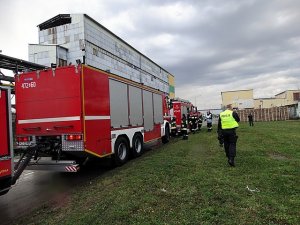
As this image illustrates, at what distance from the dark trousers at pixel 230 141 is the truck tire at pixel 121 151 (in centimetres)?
357

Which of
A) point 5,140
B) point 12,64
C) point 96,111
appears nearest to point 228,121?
point 96,111

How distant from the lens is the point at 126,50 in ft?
155


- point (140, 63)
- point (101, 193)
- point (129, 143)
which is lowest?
point (101, 193)

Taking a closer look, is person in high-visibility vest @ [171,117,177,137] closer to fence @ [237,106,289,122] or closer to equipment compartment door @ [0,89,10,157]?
equipment compartment door @ [0,89,10,157]

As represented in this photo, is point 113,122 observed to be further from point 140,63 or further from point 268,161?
point 140,63

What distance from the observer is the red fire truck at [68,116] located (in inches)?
Result: 345

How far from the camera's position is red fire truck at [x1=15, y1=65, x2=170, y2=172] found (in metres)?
8.77

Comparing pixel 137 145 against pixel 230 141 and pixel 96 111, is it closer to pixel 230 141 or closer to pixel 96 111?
pixel 96 111

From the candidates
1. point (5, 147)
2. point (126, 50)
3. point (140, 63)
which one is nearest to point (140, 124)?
point (5, 147)

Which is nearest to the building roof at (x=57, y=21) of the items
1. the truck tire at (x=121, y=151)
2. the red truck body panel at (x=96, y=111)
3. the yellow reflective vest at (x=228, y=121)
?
the truck tire at (x=121, y=151)

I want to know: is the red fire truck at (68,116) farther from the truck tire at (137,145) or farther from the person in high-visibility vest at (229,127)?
the person in high-visibility vest at (229,127)

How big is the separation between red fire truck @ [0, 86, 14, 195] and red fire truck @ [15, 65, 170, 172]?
197 cm

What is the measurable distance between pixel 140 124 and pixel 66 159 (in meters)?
4.41

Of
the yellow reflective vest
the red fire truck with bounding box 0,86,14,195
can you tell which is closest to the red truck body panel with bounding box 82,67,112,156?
the red fire truck with bounding box 0,86,14,195
